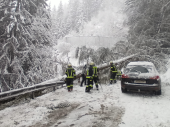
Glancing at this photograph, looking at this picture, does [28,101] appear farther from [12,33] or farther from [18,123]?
[12,33]

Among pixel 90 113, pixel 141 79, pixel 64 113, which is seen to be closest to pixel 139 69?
pixel 141 79

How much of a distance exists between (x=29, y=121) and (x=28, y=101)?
2.03 metres

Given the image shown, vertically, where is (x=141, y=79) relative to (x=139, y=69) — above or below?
below

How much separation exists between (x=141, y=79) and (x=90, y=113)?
10.6 ft

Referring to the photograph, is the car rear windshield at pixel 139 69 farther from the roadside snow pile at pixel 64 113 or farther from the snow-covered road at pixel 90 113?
the roadside snow pile at pixel 64 113

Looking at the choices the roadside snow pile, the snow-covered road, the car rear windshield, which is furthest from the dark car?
the roadside snow pile

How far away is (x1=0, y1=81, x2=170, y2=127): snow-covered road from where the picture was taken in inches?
159

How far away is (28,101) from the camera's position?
605cm

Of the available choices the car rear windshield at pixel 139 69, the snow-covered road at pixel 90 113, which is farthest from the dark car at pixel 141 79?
the snow-covered road at pixel 90 113

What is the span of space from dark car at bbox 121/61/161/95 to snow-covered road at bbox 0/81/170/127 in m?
0.53

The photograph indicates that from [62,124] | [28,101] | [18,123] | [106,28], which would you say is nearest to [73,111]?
[62,124]

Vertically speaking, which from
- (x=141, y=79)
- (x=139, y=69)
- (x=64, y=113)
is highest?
(x=139, y=69)

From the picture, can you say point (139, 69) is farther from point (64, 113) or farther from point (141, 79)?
point (64, 113)

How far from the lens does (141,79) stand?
654cm
